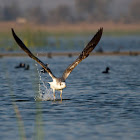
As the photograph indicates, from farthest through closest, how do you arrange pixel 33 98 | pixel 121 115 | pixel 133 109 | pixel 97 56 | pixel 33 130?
pixel 97 56 < pixel 33 98 < pixel 133 109 < pixel 121 115 < pixel 33 130


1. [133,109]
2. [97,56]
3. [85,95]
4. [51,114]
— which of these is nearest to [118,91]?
[85,95]

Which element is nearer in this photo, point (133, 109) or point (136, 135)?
point (136, 135)

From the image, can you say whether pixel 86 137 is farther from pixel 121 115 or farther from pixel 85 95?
pixel 85 95

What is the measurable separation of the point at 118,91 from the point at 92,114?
918 centimetres

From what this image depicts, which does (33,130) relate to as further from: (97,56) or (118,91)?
(97,56)

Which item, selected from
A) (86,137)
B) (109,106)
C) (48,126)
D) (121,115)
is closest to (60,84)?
(109,106)

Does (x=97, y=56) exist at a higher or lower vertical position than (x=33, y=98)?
higher

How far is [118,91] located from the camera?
93.2 feet

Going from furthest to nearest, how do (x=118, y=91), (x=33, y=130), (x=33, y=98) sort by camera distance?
(x=118, y=91), (x=33, y=98), (x=33, y=130)

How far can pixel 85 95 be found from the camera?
2655 cm

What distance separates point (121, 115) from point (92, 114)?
A: 121cm

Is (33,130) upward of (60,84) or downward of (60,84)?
downward

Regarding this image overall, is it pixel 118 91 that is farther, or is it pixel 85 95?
pixel 118 91

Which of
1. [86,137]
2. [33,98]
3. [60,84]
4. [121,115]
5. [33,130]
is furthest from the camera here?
[33,98]
